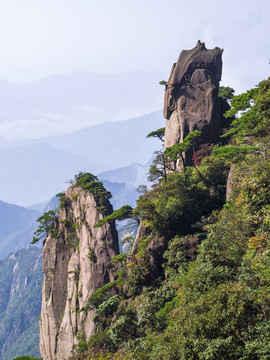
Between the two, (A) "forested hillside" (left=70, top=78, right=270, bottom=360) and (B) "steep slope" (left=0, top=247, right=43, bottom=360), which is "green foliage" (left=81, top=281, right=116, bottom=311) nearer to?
(A) "forested hillside" (left=70, top=78, right=270, bottom=360)

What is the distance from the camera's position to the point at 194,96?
42.5 m

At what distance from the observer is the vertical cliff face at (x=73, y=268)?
125 ft

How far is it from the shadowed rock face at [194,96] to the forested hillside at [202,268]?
3730mm

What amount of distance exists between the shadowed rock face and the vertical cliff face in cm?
1528

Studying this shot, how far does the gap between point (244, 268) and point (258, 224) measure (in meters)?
3.52

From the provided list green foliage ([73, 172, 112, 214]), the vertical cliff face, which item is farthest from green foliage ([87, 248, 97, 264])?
green foliage ([73, 172, 112, 214])

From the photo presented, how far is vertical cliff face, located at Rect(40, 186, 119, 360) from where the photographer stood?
38.0 metres

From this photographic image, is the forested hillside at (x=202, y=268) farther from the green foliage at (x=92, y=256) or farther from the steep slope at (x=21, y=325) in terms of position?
the steep slope at (x=21, y=325)

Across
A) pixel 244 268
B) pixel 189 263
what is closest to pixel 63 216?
pixel 189 263

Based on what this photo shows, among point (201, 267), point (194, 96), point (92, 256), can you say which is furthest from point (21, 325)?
point (201, 267)

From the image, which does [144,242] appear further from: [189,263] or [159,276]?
[189,263]

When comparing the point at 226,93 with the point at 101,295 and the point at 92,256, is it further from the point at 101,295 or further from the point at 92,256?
the point at 101,295

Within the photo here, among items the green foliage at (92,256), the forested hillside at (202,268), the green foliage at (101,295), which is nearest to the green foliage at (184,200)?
the forested hillside at (202,268)

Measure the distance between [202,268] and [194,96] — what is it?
30238mm
